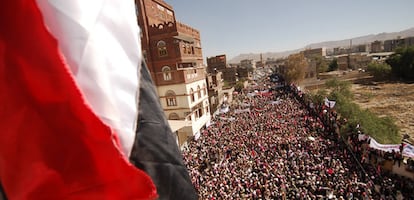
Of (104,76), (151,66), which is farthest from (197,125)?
(104,76)

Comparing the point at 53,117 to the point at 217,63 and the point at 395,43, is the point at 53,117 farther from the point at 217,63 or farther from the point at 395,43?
the point at 395,43

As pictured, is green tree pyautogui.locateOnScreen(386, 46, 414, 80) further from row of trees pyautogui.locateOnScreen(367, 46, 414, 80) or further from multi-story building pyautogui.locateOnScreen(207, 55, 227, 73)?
multi-story building pyautogui.locateOnScreen(207, 55, 227, 73)

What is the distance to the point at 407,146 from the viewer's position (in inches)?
470

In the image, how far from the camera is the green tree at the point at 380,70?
2140 inches

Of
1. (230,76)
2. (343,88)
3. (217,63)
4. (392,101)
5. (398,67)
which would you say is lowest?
(392,101)

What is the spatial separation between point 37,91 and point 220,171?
12553 millimetres

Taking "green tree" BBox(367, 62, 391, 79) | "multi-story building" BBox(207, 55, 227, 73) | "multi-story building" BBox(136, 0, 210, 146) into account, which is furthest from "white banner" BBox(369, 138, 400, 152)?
"multi-story building" BBox(207, 55, 227, 73)

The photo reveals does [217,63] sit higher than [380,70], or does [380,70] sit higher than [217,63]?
[217,63]

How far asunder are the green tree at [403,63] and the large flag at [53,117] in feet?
211

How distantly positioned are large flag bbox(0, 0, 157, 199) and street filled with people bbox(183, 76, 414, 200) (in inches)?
384

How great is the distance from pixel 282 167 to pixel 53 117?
41.5 feet

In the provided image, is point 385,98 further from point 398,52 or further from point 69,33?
point 69,33

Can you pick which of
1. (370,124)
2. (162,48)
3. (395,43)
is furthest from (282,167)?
(395,43)

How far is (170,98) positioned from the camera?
Answer: 21234 millimetres
